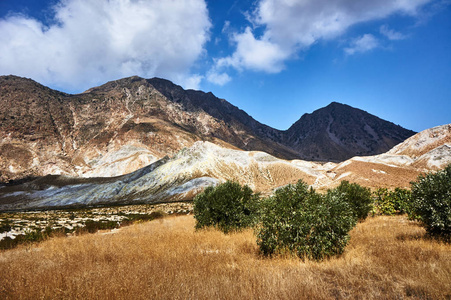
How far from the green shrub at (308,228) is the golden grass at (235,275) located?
1.62 feet

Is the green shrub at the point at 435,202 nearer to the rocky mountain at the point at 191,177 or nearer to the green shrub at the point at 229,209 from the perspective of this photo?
the green shrub at the point at 229,209

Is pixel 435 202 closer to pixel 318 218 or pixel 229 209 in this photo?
pixel 318 218

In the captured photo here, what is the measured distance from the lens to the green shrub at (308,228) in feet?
24.1

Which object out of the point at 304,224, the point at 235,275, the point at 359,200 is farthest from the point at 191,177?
the point at 235,275

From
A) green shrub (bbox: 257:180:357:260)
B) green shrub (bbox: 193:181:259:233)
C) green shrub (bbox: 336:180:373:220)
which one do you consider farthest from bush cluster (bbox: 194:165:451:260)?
green shrub (bbox: 336:180:373:220)

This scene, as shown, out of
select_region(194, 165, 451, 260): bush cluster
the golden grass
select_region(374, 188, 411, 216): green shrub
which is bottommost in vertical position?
select_region(374, 188, 411, 216): green shrub

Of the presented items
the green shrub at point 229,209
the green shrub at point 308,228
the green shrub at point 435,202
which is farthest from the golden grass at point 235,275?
the green shrub at point 229,209

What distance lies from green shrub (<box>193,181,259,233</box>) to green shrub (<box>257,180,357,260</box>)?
17.5 ft

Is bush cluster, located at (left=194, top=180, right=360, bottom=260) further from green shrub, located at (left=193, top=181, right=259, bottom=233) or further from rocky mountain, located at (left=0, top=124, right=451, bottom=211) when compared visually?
rocky mountain, located at (left=0, top=124, right=451, bottom=211)

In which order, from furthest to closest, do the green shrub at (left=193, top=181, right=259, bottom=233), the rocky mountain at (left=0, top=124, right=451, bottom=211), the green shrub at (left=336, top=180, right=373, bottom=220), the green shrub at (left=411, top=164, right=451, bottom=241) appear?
the rocky mountain at (left=0, top=124, right=451, bottom=211), the green shrub at (left=336, top=180, right=373, bottom=220), the green shrub at (left=193, top=181, right=259, bottom=233), the green shrub at (left=411, top=164, right=451, bottom=241)

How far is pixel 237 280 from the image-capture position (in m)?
5.37

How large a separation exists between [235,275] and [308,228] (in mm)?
3118

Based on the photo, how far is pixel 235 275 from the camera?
5.71 meters

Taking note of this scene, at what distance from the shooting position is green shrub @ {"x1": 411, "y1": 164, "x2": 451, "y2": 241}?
835 centimetres
